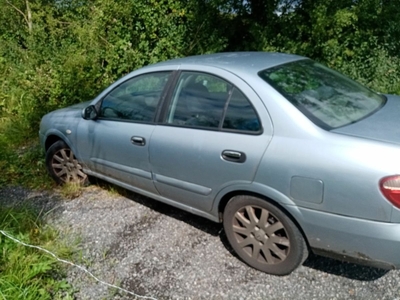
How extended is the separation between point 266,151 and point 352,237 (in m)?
0.79

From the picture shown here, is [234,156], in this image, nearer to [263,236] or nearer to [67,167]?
[263,236]

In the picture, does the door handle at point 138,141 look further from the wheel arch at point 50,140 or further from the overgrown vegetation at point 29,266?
the wheel arch at point 50,140

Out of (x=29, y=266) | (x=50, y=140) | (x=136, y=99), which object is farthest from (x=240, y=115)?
(x=50, y=140)

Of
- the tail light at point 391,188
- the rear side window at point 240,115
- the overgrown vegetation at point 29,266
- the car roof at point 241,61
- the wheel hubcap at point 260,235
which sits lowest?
the overgrown vegetation at point 29,266

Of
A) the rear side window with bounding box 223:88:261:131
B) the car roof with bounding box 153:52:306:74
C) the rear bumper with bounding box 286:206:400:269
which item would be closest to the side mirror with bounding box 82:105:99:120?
the car roof with bounding box 153:52:306:74

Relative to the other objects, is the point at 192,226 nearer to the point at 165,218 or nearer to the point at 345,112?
the point at 165,218

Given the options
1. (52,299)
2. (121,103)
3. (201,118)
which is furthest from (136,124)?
(52,299)

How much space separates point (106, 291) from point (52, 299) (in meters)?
0.40

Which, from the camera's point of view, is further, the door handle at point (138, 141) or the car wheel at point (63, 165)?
the car wheel at point (63, 165)

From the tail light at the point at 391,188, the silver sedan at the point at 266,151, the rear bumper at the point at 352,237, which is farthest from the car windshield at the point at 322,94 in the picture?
the rear bumper at the point at 352,237

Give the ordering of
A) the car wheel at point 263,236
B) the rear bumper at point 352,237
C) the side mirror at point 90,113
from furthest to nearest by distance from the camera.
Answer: the side mirror at point 90,113 < the car wheel at point 263,236 < the rear bumper at point 352,237

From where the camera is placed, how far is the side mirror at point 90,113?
12.7 feet

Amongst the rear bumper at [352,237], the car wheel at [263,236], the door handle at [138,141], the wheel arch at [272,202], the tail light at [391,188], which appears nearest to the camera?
the tail light at [391,188]

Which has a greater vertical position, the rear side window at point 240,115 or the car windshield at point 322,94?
the car windshield at point 322,94
